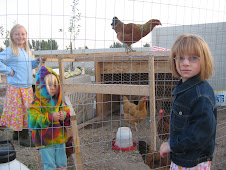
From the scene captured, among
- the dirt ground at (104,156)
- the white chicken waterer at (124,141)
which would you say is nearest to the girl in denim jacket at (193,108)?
the dirt ground at (104,156)

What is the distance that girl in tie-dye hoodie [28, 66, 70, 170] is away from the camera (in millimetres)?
1588

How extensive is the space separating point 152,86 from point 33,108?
1.19 metres

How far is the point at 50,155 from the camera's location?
1.67 metres

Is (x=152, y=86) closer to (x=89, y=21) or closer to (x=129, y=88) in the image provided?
(x=129, y=88)

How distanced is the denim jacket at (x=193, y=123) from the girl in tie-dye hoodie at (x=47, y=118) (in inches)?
34.5

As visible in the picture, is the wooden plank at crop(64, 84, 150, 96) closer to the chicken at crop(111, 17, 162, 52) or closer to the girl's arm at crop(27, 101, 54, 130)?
the girl's arm at crop(27, 101, 54, 130)

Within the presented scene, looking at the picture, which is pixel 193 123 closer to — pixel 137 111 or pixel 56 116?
pixel 56 116

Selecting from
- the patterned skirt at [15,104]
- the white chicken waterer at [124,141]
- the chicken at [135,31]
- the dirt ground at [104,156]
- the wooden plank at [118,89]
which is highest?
the chicken at [135,31]

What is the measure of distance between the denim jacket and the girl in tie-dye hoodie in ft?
2.87

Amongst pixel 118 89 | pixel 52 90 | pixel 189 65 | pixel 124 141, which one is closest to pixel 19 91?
pixel 52 90

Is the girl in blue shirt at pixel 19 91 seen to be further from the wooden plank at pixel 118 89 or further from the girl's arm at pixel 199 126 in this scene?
the girl's arm at pixel 199 126

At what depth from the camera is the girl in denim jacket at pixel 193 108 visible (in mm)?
923

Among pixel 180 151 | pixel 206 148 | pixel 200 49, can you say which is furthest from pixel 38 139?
pixel 200 49

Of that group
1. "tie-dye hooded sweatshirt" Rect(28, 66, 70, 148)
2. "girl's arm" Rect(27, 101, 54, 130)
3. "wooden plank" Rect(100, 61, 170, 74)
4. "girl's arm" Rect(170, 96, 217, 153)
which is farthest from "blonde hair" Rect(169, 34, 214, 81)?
"wooden plank" Rect(100, 61, 170, 74)
